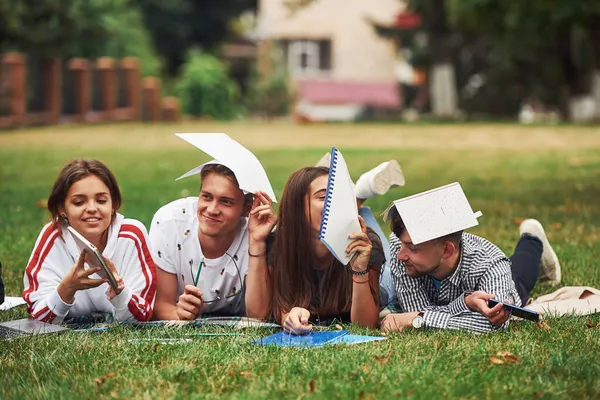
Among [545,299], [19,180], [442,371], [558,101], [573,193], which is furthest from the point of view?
[558,101]

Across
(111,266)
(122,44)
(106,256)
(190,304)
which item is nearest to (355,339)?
(190,304)

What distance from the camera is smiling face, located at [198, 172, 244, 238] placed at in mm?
6137

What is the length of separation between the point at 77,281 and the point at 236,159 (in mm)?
1006

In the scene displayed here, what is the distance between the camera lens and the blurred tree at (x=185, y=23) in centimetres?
5047

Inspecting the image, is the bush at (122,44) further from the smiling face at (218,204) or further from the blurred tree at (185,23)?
the smiling face at (218,204)

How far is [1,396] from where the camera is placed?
15.1 ft

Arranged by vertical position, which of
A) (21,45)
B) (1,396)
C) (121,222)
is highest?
(21,45)

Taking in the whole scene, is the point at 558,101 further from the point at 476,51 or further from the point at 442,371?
the point at 442,371

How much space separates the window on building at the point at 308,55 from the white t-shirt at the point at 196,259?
48.8 m

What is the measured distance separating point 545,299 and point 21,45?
24.5 m

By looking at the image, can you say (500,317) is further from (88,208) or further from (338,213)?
(88,208)

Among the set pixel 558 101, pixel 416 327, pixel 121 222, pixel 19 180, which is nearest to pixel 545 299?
pixel 416 327

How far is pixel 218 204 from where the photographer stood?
6164 mm

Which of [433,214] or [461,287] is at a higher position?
[433,214]
